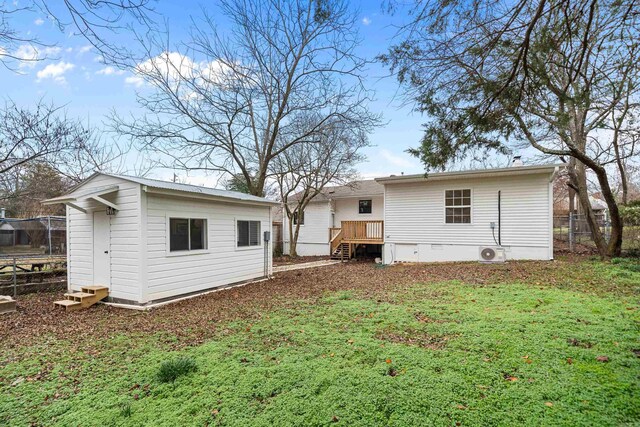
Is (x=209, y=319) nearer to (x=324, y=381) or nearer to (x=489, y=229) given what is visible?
(x=324, y=381)

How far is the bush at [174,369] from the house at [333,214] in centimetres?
1328

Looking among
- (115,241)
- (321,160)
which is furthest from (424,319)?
(321,160)

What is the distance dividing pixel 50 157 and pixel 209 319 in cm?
918

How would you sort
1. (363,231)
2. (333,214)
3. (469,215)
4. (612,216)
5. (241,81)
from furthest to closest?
1. (333,214)
2. (363,231)
3. (241,81)
4. (469,215)
5. (612,216)

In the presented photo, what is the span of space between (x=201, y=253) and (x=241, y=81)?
7399 millimetres

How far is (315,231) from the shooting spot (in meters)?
18.5

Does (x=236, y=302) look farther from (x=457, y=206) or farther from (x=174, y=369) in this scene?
(x=457, y=206)

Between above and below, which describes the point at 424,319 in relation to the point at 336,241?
below

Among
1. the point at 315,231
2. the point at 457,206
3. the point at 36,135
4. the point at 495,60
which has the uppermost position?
the point at 36,135

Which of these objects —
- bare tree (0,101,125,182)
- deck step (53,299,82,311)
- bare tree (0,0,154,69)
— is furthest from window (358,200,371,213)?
bare tree (0,0,154,69)

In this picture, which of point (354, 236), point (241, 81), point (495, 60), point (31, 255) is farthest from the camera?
point (354, 236)

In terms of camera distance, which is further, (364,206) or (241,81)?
(364,206)

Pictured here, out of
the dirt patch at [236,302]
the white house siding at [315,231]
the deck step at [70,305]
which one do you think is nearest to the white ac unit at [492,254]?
the dirt patch at [236,302]

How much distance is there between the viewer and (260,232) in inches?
382
